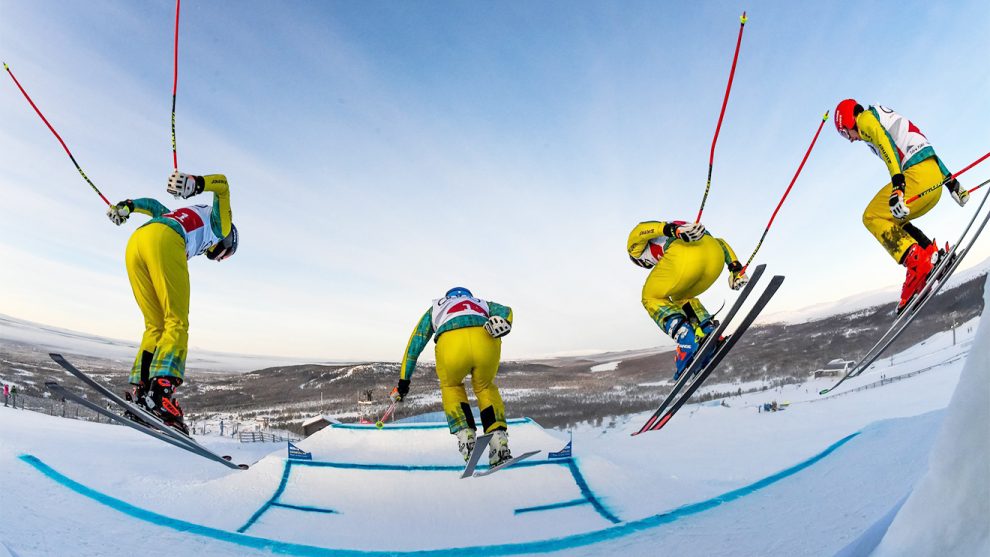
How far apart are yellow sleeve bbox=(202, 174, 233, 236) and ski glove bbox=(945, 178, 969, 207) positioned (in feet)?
21.2

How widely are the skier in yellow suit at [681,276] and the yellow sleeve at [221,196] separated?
3.97 m

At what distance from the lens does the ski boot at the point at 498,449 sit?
4.13 metres

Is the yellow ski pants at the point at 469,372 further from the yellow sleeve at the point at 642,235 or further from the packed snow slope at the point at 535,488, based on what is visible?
the yellow sleeve at the point at 642,235

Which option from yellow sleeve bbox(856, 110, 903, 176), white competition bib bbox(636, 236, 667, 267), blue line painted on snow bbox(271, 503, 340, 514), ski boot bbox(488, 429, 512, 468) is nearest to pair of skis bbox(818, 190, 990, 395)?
yellow sleeve bbox(856, 110, 903, 176)

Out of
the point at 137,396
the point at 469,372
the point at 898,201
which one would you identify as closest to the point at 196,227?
the point at 137,396

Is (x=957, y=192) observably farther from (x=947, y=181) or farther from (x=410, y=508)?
(x=410, y=508)

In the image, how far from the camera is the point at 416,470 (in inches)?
259

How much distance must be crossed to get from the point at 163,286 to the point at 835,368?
7437 millimetres

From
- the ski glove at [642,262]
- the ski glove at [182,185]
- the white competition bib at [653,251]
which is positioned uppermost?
the ski glove at [182,185]

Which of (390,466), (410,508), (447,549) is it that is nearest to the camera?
(447,549)

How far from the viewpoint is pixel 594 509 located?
511cm

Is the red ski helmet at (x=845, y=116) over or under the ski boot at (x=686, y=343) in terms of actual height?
over

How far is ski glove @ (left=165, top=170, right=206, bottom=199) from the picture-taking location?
359 cm

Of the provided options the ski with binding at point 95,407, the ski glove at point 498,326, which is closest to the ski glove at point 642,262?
the ski glove at point 498,326
